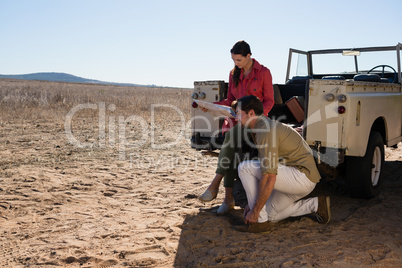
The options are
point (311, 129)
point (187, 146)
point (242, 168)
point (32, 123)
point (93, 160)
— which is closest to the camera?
Result: point (242, 168)

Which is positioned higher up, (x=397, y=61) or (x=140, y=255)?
(x=397, y=61)

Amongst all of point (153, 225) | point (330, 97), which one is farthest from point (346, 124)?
point (153, 225)

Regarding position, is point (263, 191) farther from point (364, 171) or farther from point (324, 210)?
point (364, 171)

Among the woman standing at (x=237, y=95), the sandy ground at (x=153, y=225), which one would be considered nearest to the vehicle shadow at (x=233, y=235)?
the sandy ground at (x=153, y=225)

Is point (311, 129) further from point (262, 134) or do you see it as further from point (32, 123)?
point (32, 123)

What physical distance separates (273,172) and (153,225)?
139 cm

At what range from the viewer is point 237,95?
14.8 ft

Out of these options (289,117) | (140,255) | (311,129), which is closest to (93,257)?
(140,255)

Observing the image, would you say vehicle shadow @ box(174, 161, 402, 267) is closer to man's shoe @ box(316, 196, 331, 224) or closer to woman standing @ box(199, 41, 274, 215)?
man's shoe @ box(316, 196, 331, 224)

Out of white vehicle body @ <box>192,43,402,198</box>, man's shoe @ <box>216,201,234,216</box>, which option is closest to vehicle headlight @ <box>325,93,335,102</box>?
white vehicle body @ <box>192,43,402,198</box>

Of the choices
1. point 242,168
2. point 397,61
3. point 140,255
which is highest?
point 397,61

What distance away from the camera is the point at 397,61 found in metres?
6.17

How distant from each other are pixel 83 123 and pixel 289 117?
7714mm

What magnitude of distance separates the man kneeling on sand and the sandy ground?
0.55 feet
